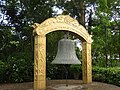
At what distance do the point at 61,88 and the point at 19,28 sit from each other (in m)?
6.21

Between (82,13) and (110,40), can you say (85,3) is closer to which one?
(82,13)

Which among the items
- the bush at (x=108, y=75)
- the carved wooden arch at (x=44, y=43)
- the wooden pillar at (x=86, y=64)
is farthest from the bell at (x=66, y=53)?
the bush at (x=108, y=75)

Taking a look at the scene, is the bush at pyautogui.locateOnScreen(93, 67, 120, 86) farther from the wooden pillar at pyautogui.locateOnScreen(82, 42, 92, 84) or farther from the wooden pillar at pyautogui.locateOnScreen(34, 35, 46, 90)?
the wooden pillar at pyautogui.locateOnScreen(34, 35, 46, 90)

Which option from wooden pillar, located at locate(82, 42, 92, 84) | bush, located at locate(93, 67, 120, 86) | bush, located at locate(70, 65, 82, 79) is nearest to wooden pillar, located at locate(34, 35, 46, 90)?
wooden pillar, located at locate(82, 42, 92, 84)

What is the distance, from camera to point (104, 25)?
36.2ft

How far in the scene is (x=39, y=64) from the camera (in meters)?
6.01

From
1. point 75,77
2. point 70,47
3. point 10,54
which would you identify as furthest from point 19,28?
point 70,47

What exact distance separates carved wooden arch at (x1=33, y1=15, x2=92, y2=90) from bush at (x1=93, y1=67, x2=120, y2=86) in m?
1.10

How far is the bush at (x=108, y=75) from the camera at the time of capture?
25.2 ft

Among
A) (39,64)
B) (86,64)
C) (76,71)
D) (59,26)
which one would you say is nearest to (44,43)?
(39,64)

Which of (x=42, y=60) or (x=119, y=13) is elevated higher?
(x=119, y=13)

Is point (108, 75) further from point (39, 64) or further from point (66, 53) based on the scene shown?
point (39, 64)

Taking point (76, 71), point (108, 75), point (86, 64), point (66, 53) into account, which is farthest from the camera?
point (76, 71)

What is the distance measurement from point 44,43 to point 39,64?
2.15ft
